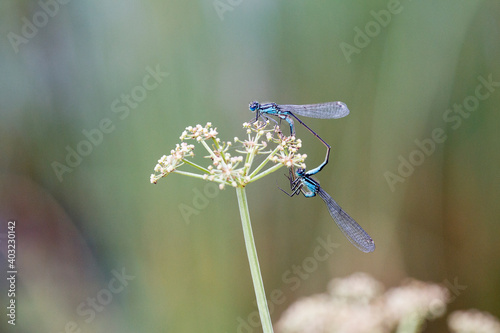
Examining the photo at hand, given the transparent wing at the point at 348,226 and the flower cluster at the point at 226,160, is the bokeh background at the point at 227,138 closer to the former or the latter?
the transparent wing at the point at 348,226

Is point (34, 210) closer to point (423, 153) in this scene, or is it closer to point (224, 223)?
point (224, 223)

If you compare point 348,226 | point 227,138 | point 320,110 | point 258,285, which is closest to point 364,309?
point 348,226

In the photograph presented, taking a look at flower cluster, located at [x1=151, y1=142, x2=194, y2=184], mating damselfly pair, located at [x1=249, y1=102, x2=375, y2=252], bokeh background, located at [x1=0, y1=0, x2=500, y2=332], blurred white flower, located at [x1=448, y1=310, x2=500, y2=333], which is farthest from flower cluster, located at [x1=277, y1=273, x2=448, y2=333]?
bokeh background, located at [x1=0, y1=0, x2=500, y2=332]

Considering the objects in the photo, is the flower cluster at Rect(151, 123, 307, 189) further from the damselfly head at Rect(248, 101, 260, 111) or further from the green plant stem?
the damselfly head at Rect(248, 101, 260, 111)

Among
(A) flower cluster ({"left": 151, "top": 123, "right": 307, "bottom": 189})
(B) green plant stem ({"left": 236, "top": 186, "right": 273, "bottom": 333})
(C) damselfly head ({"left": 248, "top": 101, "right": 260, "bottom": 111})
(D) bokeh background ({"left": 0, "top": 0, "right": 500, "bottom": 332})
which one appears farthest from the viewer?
(D) bokeh background ({"left": 0, "top": 0, "right": 500, "bottom": 332})

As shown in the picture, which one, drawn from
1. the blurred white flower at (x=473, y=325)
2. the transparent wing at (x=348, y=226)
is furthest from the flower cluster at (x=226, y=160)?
the blurred white flower at (x=473, y=325)

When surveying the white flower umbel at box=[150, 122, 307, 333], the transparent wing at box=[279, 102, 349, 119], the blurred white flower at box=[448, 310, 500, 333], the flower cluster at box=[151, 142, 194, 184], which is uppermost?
the transparent wing at box=[279, 102, 349, 119]

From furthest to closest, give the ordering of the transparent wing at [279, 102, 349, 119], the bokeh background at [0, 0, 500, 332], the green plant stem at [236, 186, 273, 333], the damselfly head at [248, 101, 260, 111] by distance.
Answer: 1. the bokeh background at [0, 0, 500, 332]
2. the transparent wing at [279, 102, 349, 119]
3. the damselfly head at [248, 101, 260, 111]
4. the green plant stem at [236, 186, 273, 333]
